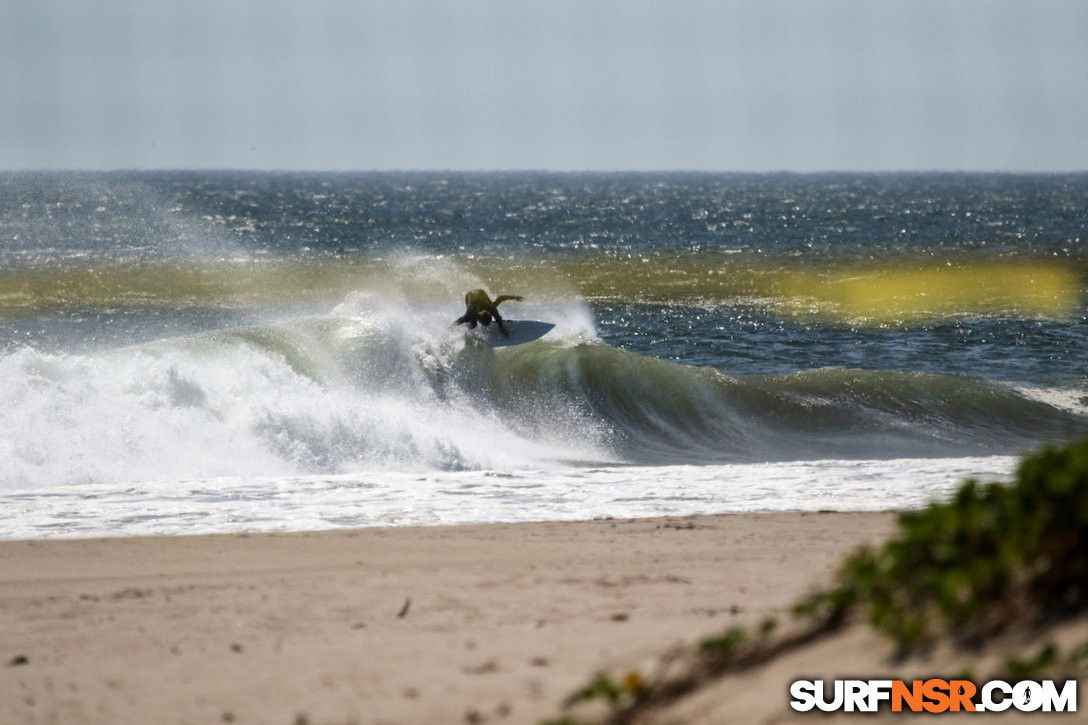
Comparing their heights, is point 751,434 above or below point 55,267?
below

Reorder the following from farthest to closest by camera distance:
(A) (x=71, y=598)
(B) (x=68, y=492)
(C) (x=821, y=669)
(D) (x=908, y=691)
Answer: (B) (x=68, y=492), (A) (x=71, y=598), (C) (x=821, y=669), (D) (x=908, y=691)

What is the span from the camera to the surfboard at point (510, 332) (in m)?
16.3

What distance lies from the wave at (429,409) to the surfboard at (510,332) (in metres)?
0.29

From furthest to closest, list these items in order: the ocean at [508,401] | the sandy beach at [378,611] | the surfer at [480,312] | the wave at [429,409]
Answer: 1. the surfer at [480,312]
2. the wave at [429,409]
3. the ocean at [508,401]
4. the sandy beach at [378,611]

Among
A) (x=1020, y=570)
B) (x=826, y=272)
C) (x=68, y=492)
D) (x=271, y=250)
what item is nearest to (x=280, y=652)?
(x=1020, y=570)

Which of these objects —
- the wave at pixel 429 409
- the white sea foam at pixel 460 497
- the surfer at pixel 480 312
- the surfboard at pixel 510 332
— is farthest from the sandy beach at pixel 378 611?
the surfer at pixel 480 312

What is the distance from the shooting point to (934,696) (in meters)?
3.35

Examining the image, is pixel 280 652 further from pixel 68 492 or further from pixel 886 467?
pixel 886 467

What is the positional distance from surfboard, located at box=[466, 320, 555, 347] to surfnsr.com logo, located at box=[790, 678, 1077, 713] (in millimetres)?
12776

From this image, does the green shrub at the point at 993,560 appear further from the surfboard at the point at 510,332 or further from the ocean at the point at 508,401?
the surfboard at the point at 510,332

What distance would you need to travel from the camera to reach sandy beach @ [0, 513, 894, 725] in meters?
4.43

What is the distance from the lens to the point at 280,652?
199 inches

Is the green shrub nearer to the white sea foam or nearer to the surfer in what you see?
the white sea foam

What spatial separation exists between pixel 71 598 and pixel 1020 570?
16.5 ft
